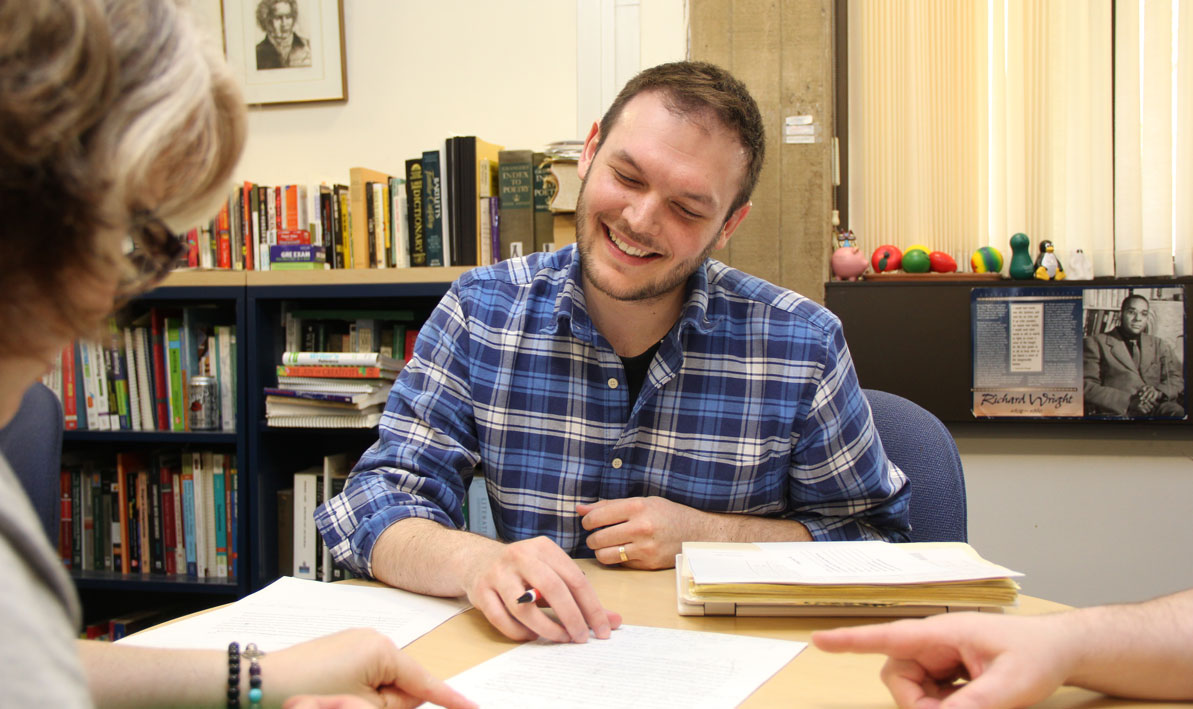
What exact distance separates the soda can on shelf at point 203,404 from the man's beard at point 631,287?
1.42m

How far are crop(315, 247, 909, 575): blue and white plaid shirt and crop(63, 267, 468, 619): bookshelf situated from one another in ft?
2.99

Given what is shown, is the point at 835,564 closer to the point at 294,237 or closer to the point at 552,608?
the point at 552,608

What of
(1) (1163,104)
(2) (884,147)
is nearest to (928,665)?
(2) (884,147)

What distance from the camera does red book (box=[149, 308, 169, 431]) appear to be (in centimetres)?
239

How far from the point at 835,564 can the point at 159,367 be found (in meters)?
2.10

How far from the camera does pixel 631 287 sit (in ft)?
4.23

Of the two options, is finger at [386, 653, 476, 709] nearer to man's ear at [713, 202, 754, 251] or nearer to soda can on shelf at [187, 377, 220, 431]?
man's ear at [713, 202, 754, 251]

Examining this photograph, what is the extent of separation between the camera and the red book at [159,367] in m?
2.39

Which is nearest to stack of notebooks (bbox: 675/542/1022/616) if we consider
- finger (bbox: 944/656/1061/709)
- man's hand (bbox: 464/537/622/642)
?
man's hand (bbox: 464/537/622/642)

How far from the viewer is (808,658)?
0.77 m

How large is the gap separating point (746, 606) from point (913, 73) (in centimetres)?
216

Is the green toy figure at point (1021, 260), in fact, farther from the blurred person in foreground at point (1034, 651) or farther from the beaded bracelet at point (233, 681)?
the beaded bracelet at point (233, 681)

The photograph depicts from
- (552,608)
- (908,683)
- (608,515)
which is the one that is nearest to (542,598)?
(552,608)

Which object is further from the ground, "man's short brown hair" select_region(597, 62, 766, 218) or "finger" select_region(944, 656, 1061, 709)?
"man's short brown hair" select_region(597, 62, 766, 218)
